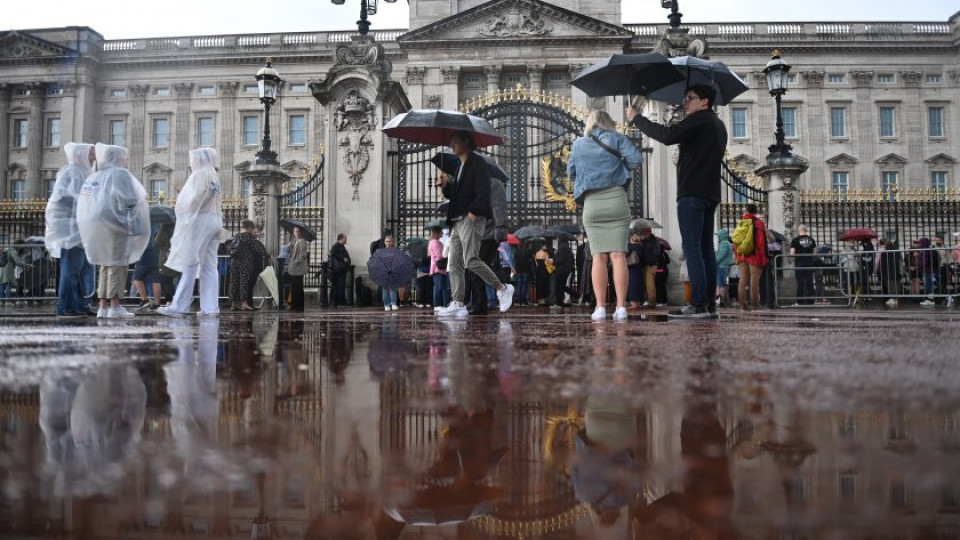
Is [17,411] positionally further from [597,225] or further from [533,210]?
[533,210]

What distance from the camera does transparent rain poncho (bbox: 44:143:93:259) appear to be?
24.1 ft

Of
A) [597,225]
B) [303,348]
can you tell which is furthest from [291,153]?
[303,348]

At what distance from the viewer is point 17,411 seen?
1.07 metres

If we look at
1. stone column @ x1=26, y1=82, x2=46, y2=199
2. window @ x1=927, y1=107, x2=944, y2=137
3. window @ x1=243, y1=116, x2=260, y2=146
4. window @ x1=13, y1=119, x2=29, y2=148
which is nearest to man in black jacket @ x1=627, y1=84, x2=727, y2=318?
window @ x1=243, y1=116, x2=260, y2=146

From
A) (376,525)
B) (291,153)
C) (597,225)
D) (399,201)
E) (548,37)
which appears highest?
(548,37)

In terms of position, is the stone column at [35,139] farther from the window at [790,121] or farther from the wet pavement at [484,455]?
the wet pavement at [484,455]

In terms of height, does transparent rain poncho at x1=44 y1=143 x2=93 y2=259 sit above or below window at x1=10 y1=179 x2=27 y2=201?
below

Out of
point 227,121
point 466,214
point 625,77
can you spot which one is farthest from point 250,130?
point 466,214

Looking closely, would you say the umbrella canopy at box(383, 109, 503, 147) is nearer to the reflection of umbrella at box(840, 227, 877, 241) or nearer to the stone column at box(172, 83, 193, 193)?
the reflection of umbrella at box(840, 227, 877, 241)

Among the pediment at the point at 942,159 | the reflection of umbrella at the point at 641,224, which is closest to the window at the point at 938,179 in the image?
the pediment at the point at 942,159

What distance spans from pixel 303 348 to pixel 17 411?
62.0 inches

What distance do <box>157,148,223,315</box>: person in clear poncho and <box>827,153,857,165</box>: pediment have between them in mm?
39256

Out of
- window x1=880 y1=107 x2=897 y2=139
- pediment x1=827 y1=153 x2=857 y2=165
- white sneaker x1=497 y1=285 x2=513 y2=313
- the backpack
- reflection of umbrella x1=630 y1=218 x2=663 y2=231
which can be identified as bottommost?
white sneaker x1=497 y1=285 x2=513 y2=313

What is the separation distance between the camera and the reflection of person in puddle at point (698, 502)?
539 mm
